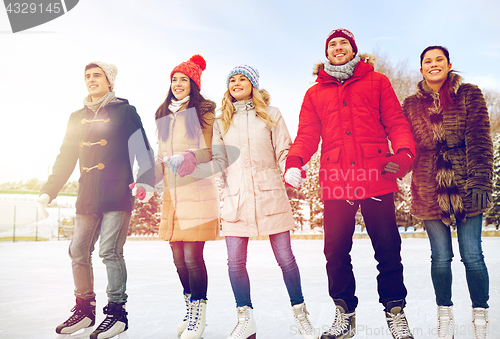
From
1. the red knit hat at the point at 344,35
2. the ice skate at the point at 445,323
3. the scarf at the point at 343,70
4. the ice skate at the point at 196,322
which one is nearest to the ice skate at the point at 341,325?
the ice skate at the point at 445,323

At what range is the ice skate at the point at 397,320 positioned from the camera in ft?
6.97

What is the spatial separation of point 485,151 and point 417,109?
0.48 meters

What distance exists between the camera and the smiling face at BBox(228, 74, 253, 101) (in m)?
2.64

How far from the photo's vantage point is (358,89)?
2.32 meters

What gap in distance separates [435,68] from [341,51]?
0.65 metres

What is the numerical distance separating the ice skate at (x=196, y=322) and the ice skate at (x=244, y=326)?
0.77 ft

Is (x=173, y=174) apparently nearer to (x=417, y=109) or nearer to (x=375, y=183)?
(x=375, y=183)

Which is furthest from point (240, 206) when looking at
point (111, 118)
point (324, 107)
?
point (111, 118)

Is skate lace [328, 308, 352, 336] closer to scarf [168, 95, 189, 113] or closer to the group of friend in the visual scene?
the group of friend

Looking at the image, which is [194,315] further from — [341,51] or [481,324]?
[341,51]

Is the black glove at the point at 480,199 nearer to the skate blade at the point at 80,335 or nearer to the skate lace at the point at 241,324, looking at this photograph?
the skate lace at the point at 241,324

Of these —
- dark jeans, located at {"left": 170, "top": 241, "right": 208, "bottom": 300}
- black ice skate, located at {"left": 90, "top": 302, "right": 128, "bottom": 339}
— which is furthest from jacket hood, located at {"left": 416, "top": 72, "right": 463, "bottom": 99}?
black ice skate, located at {"left": 90, "top": 302, "right": 128, "bottom": 339}

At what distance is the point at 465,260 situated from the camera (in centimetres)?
233

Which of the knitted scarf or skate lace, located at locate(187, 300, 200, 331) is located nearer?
the knitted scarf
